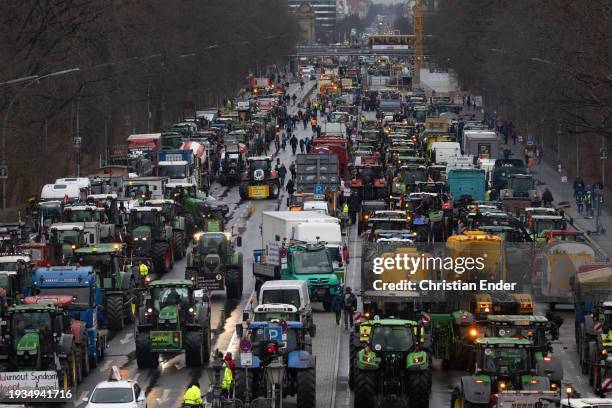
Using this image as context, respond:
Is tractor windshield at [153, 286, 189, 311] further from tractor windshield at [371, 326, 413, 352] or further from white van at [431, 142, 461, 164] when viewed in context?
white van at [431, 142, 461, 164]

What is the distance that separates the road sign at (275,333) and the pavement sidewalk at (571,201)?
20.4m

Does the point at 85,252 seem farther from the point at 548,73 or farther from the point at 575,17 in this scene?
A: the point at 548,73

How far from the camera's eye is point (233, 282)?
56469 mm

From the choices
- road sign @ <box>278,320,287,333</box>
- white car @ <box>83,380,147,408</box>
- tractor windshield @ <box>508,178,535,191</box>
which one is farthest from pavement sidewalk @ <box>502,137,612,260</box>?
white car @ <box>83,380,147,408</box>

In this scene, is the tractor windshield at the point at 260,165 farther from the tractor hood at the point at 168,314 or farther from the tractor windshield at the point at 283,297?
the tractor hood at the point at 168,314

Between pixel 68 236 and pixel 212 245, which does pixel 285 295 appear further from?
pixel 68 236

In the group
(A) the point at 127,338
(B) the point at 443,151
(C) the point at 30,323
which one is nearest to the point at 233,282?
(A) the point at 127,338

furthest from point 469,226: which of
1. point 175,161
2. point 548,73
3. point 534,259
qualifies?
point 548,73

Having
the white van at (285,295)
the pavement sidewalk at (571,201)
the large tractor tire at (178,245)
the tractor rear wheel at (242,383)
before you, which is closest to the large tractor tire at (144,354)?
the white van at (285,295)

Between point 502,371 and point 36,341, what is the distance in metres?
10.5

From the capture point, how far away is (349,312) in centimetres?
5138

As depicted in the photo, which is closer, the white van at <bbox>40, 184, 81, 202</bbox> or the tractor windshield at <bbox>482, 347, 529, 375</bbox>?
the tractor windshield at <bbox>482, 347, 529, 375</bbox>

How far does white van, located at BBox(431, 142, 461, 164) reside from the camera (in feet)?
310

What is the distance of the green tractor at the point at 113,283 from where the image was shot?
50.3 m
